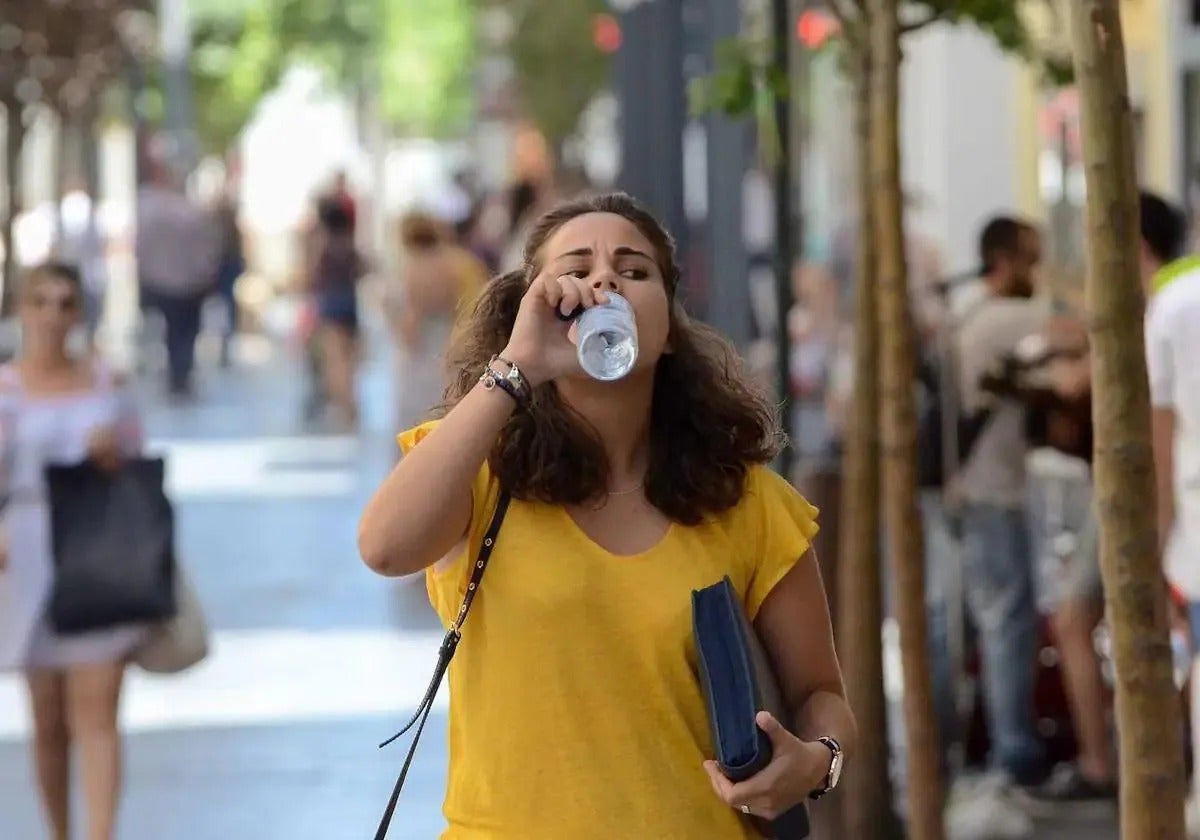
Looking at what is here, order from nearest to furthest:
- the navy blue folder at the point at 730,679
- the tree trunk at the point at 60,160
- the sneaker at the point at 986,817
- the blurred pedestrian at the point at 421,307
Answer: the navy blue folder at the point at 730,679 → the sneaker at the point at 986,817 → the blurred pedestrian at the point at 421,307 → the tree trunk at the point at 60,160

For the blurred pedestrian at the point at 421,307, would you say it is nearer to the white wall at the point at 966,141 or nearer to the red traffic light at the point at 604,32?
the white wall at the point at 966,141

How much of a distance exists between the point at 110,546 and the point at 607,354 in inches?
164

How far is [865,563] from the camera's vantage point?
23.4 ft

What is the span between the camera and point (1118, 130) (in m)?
3.90

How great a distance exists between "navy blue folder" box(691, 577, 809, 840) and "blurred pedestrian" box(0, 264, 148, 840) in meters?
4.21

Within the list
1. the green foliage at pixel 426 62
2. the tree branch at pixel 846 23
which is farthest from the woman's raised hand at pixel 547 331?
the green foliage at pixel 426 62

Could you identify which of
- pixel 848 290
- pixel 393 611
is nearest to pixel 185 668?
pixel 393 611

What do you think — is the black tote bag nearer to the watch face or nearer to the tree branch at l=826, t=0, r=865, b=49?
the tree branch at l=826, t=0, r=865, b=49

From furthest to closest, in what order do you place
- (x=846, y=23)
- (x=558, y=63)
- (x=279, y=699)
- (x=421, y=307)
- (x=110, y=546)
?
(x=558, y=63) → (x=421, y=307) → (x=279, y=699) → (x=846, y=23) → (x=110, y=546)

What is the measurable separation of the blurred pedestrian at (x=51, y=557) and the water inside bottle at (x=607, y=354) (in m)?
4.23

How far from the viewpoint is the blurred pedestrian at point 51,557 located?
7.09 meters

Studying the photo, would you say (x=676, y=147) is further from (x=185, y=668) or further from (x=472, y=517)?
(x=472, y=517)

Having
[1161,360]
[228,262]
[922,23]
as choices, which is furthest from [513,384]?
[228,262]

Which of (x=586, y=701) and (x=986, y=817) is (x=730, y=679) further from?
(x=986, y=817)
